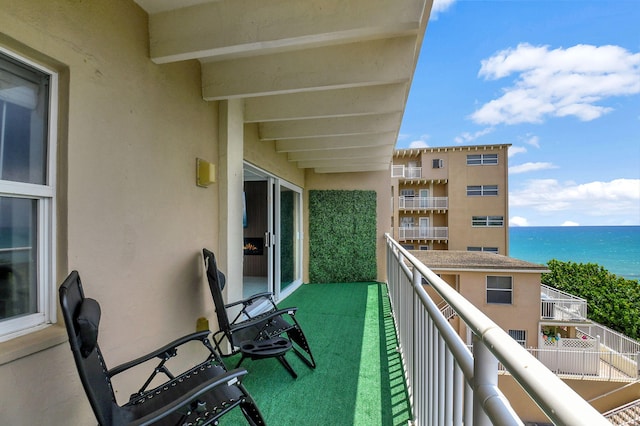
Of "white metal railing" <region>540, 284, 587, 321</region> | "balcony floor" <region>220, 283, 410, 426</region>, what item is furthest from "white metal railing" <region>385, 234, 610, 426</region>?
"white metal railing" <region>540, 284, 587, 321</region>

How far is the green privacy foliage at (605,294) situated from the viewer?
12.7 meters

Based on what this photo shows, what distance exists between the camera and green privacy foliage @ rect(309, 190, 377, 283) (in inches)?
267

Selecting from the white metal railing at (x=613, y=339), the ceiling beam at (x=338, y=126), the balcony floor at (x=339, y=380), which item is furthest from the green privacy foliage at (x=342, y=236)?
the white metal railing at (x=613, y=339)

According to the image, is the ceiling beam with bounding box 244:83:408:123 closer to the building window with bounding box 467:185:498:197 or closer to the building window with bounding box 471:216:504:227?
the building window with bounding box 467:185:498:197

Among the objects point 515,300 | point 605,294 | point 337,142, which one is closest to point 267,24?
point 337,142

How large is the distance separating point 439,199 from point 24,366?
18290mm

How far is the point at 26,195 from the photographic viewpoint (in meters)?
1.36

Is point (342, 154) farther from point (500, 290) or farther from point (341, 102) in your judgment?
point (500, 290)

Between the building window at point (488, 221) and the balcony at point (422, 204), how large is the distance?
70.3 inches

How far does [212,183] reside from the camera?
2.69m

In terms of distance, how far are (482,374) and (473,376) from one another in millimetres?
80

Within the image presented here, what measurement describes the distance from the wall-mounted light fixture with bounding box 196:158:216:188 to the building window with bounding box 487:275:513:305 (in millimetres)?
9490

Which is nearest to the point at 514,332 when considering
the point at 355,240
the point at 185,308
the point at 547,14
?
the point at 355,240

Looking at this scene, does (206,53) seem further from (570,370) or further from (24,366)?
(570,370)
